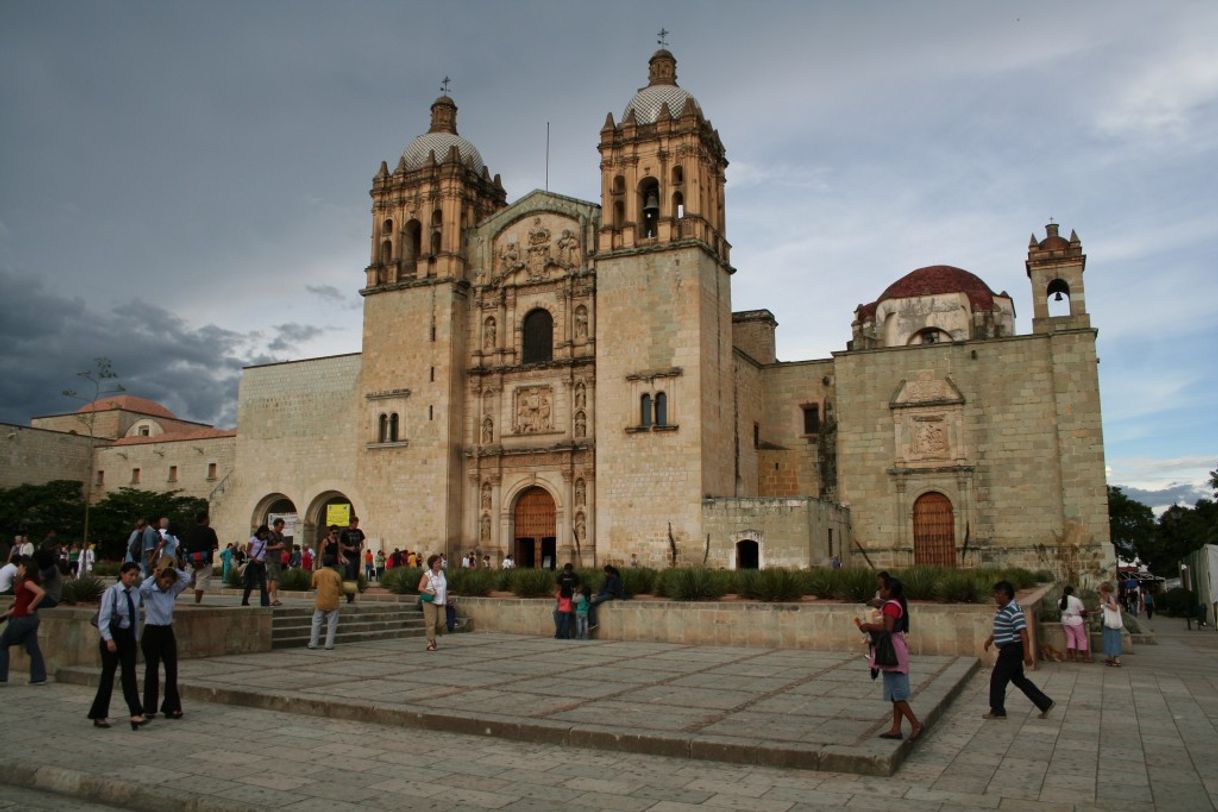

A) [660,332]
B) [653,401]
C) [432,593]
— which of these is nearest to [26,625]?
[432,593]

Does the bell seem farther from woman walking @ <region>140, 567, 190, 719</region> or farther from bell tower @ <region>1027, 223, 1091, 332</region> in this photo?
woman walking @ <region>140, 567, 190, 719</region>

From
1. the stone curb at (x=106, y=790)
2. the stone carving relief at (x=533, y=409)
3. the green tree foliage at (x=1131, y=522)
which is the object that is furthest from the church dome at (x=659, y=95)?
the green tree foliage at (x=1131, y=522)

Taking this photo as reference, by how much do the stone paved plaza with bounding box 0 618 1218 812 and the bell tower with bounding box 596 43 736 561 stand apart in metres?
17.0

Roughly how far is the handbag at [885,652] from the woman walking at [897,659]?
0.4 inches

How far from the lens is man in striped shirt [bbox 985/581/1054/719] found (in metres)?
9.84

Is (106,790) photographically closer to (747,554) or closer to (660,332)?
(747,554)

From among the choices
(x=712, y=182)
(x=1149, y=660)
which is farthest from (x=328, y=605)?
(x=712, y=182)

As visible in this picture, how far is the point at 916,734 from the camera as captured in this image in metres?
8.47

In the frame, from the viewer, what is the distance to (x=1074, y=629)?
15.8 metres

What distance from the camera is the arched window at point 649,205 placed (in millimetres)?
31547

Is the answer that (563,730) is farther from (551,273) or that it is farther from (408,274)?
(408,274)

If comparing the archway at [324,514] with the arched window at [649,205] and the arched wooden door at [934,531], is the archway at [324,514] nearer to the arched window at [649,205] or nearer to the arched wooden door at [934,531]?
the arched window at [649,205]

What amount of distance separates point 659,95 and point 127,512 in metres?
28.7

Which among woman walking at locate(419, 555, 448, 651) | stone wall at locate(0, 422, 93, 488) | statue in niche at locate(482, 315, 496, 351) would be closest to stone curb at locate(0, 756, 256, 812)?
woman walking at locate(419, 555, 448, 651)
